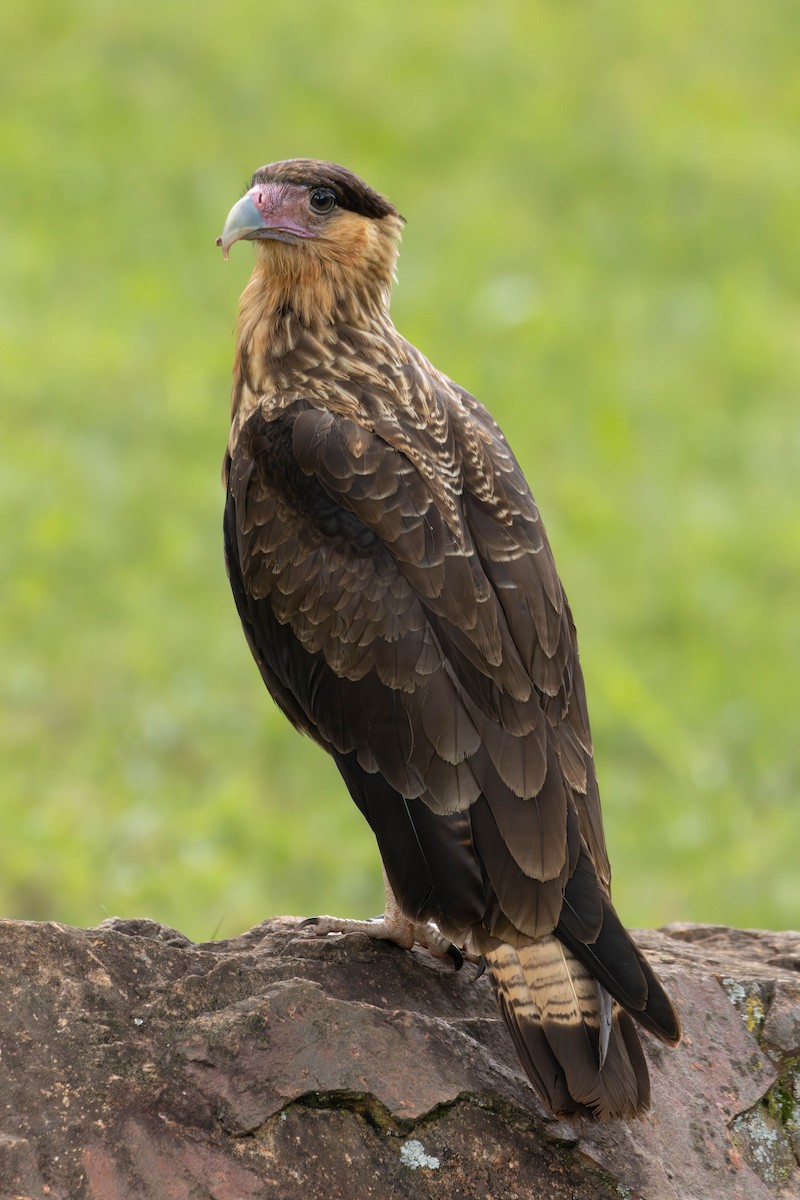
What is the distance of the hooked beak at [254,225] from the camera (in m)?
5.87

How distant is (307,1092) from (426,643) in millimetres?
1452

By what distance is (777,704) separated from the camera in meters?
11.8

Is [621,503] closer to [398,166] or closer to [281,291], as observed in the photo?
[398,166]

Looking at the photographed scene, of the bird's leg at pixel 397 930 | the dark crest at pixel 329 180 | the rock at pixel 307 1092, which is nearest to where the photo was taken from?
the rock at pixel 307 1092

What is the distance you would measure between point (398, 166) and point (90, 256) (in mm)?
3419

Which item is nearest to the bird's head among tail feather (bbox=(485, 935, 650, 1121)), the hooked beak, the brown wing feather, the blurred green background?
the hooked beak

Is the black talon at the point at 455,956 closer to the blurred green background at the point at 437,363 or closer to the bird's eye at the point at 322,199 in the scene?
the bird's eye at the point at 322,199

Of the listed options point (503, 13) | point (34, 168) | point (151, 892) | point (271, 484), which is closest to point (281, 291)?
point (271, 484)

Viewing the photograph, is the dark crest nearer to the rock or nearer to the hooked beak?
A: the hooked beak

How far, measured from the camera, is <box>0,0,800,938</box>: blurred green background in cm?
1039

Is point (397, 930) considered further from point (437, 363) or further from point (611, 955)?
point (437, 363)

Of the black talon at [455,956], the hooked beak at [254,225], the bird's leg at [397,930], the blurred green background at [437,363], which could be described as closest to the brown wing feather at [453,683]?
the bird's leg at [397,930]

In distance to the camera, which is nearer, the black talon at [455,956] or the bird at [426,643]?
the bird at [426,643]

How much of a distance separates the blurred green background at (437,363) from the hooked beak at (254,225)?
166 inches
